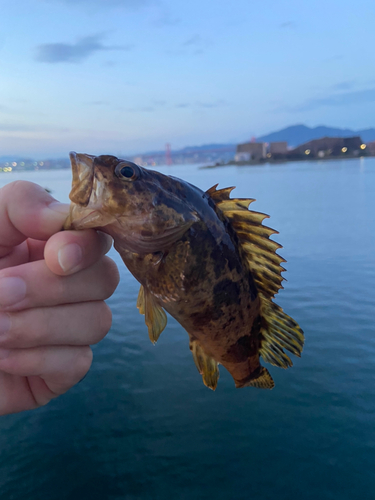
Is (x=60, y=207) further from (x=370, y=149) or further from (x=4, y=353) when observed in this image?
(x=370, y=149)

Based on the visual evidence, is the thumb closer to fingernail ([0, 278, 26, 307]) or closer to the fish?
the fish

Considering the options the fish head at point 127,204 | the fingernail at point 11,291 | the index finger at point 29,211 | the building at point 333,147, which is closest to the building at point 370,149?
the building at point 333,147

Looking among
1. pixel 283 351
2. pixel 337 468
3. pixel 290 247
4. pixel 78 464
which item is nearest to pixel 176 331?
pixel 78 464

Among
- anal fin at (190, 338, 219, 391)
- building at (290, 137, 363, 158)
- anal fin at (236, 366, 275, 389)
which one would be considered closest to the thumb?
anal fin at (190, 338, 219, 391)

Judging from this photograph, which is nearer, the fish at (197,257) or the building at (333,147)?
the fish at (197,257)

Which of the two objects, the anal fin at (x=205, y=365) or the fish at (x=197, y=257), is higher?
the fish at (x=197, y=257)

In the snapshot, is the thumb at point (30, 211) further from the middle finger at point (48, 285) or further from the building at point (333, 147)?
the building at point (333, 147)

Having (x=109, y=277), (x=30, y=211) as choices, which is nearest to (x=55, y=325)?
(x=109, y=277)
